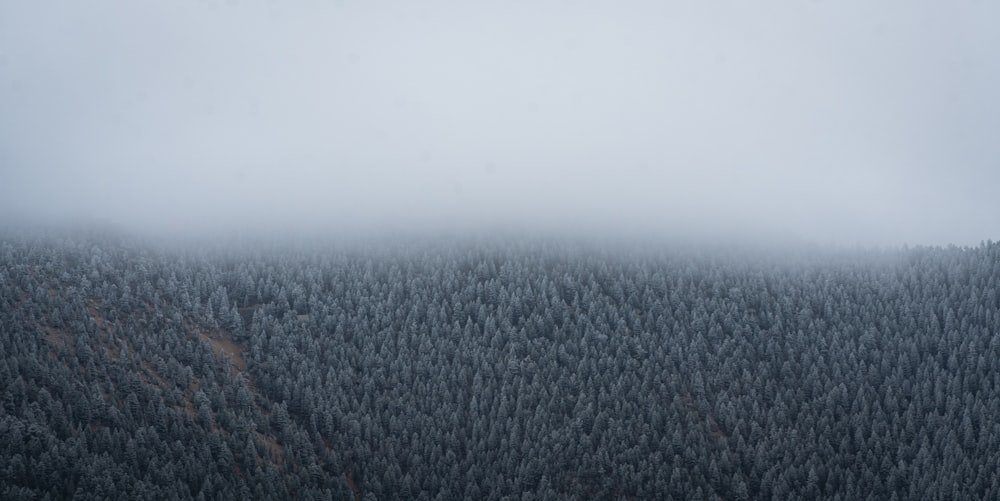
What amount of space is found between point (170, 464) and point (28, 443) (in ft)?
76.2

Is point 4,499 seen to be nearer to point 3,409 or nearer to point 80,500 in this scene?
point 80,500

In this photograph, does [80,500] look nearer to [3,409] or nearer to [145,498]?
[145,498]

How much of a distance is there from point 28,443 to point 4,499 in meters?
14.8

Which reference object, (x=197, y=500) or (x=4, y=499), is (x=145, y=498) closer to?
(x=197, y=500)

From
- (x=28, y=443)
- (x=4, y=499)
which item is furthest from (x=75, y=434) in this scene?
(x=4, y=499)

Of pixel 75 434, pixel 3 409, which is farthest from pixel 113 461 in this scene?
pixel 3 409

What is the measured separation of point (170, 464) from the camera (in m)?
199

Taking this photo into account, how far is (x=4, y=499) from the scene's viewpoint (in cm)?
17962

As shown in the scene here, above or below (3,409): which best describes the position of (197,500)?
below

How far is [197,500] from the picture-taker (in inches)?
7726

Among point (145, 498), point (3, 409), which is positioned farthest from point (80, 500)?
point (3, 409)

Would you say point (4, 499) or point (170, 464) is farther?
point (170, 464)

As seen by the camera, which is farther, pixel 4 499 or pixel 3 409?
pixel 3 409

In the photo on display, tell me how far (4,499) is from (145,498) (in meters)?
22.0
